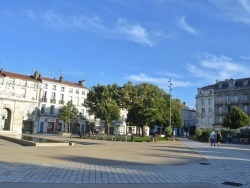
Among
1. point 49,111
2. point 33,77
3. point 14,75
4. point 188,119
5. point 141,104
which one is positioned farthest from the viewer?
point 188,119

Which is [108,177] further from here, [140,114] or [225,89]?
[225,89]

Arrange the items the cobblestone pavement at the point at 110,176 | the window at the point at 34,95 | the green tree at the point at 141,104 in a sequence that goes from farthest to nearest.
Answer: the window at the point at 34,95 < the green tree at the point at 141,104 < the cobblestone pavement at the point at 110,176

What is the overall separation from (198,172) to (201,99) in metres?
78.9

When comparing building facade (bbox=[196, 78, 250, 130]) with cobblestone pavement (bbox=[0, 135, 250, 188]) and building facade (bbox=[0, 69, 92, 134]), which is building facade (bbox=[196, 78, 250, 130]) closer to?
building facade (bbox=[0, 69, 92, 134])

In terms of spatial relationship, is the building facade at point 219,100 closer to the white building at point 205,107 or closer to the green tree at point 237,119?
the white building at point 205,107

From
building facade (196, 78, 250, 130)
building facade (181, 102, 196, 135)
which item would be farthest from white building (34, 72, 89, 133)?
building facade (181, 102, 196, 135)

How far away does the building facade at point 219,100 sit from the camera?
253 feet

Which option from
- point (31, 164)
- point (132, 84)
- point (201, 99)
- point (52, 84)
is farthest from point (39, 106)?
point (31, 164)

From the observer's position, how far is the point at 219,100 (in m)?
82.6

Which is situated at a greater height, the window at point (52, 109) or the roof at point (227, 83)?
the roof at point (227, 83)

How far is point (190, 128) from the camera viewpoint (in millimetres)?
110125

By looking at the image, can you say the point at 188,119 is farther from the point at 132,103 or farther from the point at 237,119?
→ the point at 132,103

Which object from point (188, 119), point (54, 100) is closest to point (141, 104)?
point (54, 100)

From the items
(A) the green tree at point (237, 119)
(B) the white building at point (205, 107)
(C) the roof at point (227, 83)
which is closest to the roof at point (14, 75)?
(A) the green tree at point (237, 119)
